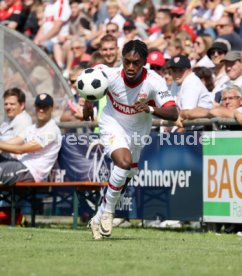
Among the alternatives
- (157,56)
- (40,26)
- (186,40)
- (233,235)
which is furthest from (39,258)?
(40,26)

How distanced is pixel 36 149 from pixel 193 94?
2654 mm

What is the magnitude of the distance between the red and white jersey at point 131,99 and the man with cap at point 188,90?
2.54 metres

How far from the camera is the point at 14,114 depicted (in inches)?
675

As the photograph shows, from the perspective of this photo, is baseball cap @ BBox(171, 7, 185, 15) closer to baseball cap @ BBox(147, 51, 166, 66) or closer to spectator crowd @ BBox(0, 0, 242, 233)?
spectator crowd @ BBox(0, 0, 242, 233)

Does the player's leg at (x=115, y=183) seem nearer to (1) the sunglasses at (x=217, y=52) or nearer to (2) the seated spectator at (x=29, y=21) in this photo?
(1) the sunglasses at (x=217, y=52)

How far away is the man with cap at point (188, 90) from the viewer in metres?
15.8

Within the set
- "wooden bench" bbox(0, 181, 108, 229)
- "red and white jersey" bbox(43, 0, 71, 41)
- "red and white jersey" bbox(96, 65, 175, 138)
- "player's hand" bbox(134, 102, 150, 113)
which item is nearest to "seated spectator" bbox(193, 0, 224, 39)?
"red and white jersey" bbox(43, 0, 71, 41)

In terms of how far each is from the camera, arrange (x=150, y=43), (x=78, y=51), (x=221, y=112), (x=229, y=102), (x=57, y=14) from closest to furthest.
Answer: (x=221, y=112) < (x=229, y=102) < (x=150, y=43) < (x=78, y=51) < (x=57, y=14)

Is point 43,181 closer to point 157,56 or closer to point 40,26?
point 157,56

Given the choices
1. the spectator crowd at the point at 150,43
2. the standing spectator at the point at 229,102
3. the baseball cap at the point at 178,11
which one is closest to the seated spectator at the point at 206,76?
the spectator crowd at the point at 150,43

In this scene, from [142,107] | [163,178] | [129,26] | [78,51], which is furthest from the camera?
[78,51]

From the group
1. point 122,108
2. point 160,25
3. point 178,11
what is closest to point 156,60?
point 160,25

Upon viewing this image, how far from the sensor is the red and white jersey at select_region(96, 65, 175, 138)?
1273 cm

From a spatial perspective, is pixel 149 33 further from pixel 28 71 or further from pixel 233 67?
pixel 233 67
